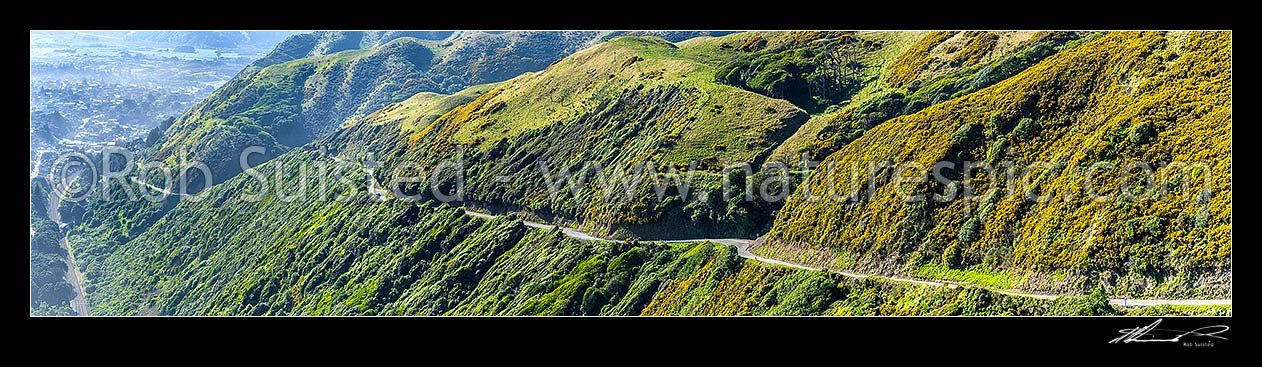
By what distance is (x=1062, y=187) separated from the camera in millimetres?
42656

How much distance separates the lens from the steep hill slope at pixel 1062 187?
120 feet

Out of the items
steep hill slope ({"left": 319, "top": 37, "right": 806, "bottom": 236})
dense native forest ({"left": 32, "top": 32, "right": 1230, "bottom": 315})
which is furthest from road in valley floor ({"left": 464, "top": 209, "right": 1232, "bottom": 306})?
steep hill slope ({"left": 319, "top": 37, "right": 806, "bottom": 236})

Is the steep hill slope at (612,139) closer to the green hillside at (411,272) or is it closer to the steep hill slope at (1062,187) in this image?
the green hillside at (411,272)

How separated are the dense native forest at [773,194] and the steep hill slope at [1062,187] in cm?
11

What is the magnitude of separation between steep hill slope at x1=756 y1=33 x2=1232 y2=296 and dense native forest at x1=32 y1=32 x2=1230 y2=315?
0.11 m

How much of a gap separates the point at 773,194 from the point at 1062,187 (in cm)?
1733

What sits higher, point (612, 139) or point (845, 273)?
point (612, 139)

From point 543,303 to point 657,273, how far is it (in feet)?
25.6

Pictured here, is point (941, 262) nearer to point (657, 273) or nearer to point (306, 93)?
point (657, 273)

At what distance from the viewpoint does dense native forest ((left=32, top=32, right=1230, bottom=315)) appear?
39.2 m
